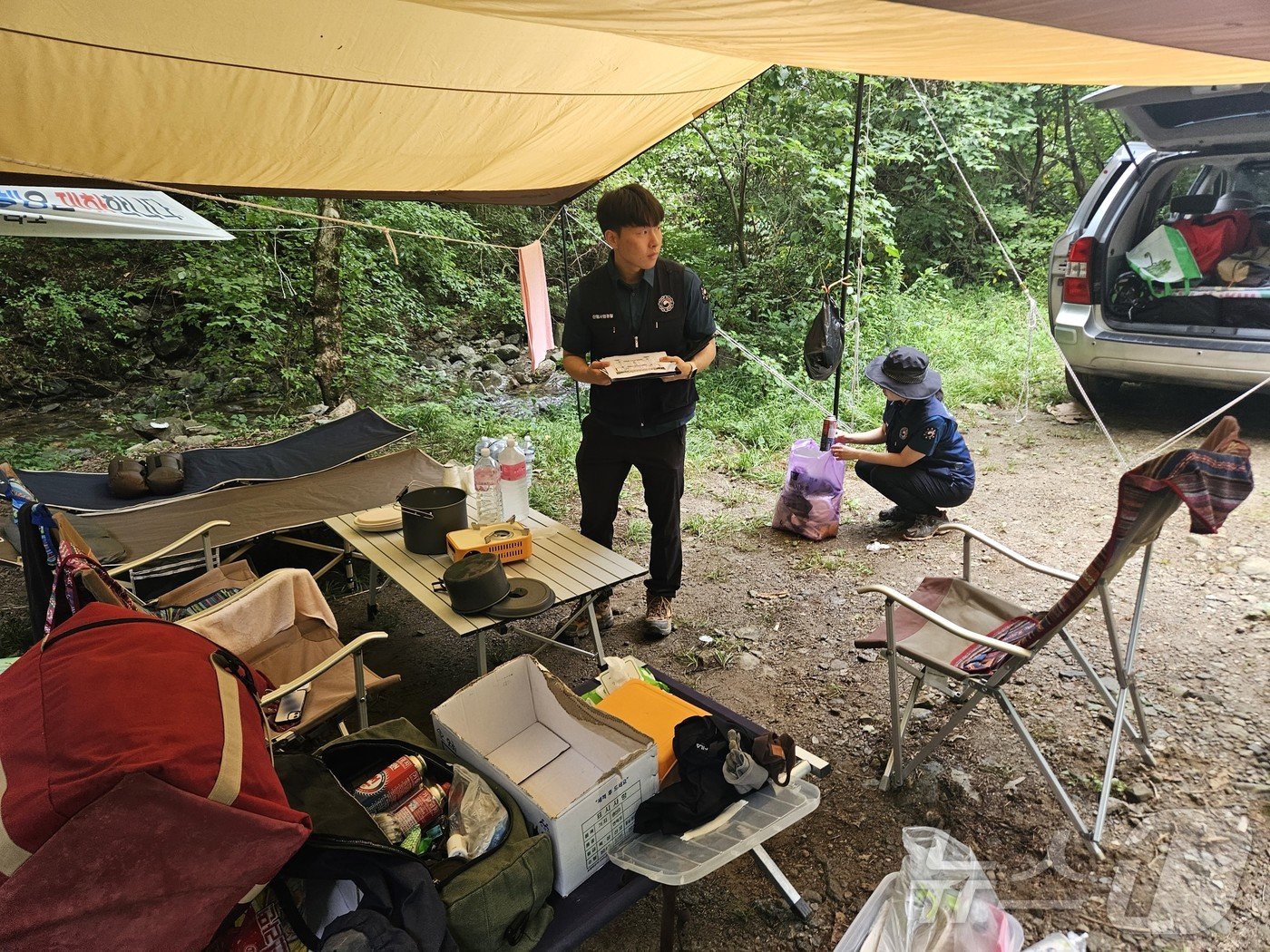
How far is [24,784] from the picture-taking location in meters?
1.19

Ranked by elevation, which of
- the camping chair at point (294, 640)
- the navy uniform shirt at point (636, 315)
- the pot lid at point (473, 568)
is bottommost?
the camping chair at point (294, 640)

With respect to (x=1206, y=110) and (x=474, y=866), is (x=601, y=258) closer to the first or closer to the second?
(x=1206, y=110)

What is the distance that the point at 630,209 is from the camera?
2.80 meters

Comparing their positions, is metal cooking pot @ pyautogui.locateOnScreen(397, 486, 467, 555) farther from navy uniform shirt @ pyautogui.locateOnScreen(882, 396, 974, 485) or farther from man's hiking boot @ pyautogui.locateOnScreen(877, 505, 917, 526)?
man's hiking boot @ pyautogui.locateOnScreen(877, 505, 917, 526)

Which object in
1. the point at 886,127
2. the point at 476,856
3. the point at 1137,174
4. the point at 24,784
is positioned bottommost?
the point at 476,856

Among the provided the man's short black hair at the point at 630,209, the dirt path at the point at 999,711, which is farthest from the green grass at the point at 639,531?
the man's short black hair at the point at 630,209

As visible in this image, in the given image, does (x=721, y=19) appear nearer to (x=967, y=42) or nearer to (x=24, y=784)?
(x=967, y=42)

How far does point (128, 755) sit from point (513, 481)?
2103 mm

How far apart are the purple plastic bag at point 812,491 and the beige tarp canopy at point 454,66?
1.86 metres

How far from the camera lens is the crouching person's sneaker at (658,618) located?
3299 millimetres

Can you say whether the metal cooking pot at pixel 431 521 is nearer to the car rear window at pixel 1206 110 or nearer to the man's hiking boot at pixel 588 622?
the man's hiking boot at pixel 588 622

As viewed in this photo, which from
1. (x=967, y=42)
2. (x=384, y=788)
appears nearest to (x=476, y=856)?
(x=384, y=788)

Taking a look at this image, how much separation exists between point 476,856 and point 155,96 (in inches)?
119

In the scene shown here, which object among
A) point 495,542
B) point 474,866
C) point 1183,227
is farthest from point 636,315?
point 1183,227
